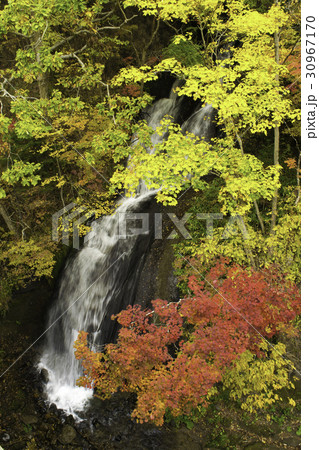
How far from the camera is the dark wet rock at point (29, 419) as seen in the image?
358 inches

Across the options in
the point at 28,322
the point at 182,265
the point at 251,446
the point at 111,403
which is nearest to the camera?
the point at 251,446

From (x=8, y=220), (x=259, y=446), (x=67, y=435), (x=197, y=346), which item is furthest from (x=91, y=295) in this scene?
(x=259, y=446)

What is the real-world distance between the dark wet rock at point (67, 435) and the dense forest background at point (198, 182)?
2177mm

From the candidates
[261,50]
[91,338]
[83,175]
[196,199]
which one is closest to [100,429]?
[91,338]

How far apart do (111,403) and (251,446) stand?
12.9 feet

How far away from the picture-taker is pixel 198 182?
25.0 feet

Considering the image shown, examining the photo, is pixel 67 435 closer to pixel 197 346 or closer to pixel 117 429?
pixel 117 429

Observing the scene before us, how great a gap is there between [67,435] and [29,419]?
4.48 feet

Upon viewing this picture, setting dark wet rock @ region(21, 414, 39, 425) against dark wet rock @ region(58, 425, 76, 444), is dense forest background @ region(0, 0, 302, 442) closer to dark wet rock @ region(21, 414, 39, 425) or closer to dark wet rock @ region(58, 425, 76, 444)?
dark wet rock @ region(58, 425, 76, 444)

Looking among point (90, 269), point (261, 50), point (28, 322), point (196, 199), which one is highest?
point (261, 50)

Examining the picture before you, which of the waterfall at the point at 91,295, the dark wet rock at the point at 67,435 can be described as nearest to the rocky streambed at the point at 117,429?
the dark wet rock at the point at 67,435

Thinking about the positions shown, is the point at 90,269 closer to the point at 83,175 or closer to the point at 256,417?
the point at 83,175

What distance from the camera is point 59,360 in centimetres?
1129

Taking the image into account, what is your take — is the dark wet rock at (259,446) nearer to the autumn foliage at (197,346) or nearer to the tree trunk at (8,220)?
the autumn foliage at (197,346)
